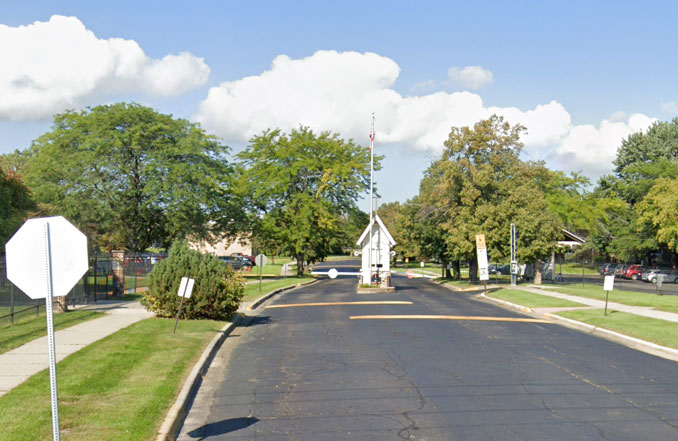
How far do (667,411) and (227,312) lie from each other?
554 inches

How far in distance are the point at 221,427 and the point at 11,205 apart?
3692 cm

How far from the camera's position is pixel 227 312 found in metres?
20.7

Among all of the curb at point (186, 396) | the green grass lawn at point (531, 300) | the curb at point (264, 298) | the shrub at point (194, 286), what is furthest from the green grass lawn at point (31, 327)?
the green grass lawn at point (531, 300)

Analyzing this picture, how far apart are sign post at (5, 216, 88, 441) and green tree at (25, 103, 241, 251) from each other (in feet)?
134

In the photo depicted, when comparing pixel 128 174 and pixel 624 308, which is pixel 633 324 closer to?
pixel 624 308

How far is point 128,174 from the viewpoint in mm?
47188

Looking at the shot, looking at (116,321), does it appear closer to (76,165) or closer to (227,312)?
(227,312)

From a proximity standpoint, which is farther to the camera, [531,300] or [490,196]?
[490,196]

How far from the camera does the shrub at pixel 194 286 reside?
1936 cm

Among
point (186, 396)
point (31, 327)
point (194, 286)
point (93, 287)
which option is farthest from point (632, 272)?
point (186, 396)

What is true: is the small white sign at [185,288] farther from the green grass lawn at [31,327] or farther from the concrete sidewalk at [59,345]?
the green grass lawn at [31,327]

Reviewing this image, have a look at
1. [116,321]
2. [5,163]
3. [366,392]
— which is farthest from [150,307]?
[5,163]

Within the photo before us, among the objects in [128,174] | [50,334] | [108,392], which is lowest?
[108,392]

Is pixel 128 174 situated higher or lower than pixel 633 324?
higher
